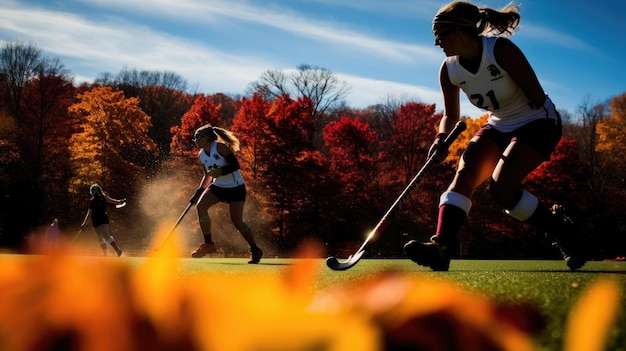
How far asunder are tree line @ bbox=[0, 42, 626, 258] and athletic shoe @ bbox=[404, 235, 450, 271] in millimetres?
33808

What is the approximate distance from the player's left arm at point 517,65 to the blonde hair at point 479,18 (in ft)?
0.73

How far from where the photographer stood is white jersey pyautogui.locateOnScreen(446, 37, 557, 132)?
15.8ft

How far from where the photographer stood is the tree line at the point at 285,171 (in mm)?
38969

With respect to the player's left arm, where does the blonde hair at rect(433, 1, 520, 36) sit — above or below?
above

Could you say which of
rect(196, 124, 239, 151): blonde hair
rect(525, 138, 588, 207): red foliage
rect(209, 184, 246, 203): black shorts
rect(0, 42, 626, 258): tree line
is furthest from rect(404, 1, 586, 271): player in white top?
rect(525, 138, 588, 207): red foliage

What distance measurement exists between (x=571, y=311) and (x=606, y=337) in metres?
0.63

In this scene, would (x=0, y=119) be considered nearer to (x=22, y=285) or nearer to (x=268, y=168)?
(x=268, y=168)

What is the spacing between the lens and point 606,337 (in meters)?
1.42

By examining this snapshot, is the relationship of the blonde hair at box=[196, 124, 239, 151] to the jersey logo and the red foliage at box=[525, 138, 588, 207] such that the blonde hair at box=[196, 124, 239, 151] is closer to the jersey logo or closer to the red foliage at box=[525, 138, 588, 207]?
the jersey logo

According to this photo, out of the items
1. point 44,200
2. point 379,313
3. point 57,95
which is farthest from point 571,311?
point 57,95

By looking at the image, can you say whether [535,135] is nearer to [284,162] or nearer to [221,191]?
[221,191]

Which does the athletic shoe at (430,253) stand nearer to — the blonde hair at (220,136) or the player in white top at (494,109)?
the player in white top at (494,109)

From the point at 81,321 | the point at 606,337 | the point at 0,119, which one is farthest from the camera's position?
the point at 0,119

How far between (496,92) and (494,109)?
0.20 m
